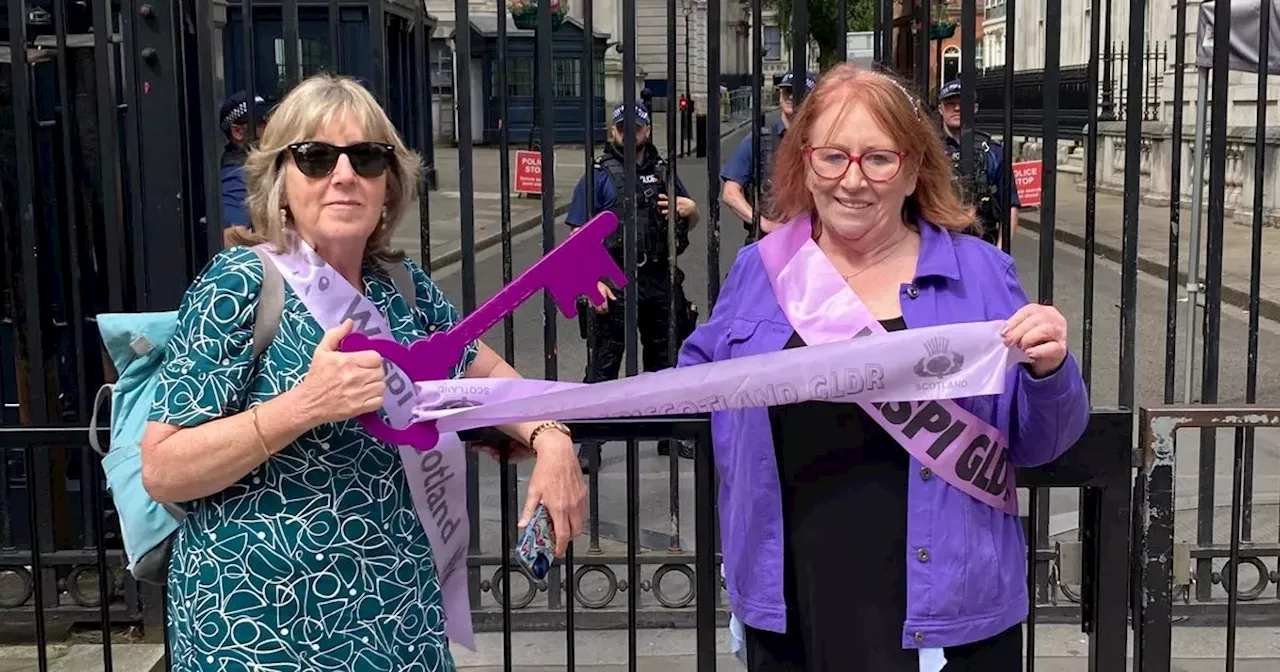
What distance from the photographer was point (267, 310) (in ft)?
6.66

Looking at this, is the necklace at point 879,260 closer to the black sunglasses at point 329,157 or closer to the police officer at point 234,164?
the black sunglasses at point 329,157

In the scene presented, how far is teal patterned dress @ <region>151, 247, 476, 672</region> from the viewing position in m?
2.01

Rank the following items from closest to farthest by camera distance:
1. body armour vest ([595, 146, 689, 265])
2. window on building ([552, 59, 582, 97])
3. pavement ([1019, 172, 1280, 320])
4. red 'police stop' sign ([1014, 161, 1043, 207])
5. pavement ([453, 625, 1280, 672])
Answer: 1. pavement ([453, 625, 1280, 672])
2. red 'police stop' sign ([1014, 161, 1043, 207])
3. body armour vest ([595, 146, 689, 265])
4. pavement ([1019, 172, 1280, 320])
5. window on building ([552, 59, 582, 97])

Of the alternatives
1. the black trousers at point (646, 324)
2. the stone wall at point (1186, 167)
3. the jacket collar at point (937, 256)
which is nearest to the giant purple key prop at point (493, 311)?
the jacket collar at point (937, 256)

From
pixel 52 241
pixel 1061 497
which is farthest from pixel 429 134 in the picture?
pixel 1061 497

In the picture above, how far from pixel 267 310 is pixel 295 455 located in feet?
0.76

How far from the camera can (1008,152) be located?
10.9 ft

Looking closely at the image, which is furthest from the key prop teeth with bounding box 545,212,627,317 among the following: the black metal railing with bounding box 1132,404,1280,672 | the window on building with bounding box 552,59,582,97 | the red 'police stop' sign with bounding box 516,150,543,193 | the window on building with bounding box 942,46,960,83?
the window on building with bounding box 552,59,582,97

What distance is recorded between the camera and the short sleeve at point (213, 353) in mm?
1989

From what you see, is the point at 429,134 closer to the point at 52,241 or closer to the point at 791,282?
the point at 52,241

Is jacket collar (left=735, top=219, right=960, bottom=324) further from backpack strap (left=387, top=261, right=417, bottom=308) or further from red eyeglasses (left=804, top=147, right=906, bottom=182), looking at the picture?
backpack strap (left=387, top=261, right=417, bottom=308)

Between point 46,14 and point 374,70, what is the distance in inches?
84.6

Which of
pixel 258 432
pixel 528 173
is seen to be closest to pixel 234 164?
pixel 528 173

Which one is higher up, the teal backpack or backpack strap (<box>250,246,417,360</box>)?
backpack strap (<box>250,246,417,360</box>)
